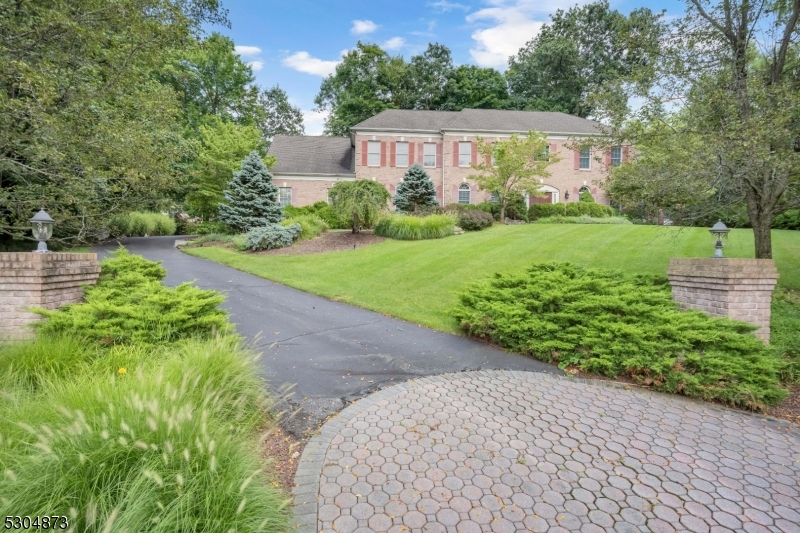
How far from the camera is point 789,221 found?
1697 cm

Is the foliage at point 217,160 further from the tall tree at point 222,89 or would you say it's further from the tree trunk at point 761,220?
the tree trunk at point 761,220

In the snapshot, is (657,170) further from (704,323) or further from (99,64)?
(99,64)

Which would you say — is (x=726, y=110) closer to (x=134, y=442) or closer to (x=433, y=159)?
(x=134, y=442)

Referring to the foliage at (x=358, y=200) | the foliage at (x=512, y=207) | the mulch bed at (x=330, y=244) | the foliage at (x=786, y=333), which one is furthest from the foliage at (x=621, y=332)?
the foliage at (x=512, y=207)

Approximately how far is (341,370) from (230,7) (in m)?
7.76

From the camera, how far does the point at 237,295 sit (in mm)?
8156

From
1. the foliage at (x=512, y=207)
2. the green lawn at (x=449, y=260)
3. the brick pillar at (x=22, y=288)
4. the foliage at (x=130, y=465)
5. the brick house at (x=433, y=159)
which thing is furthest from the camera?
the brick house at (x=433, y=159)

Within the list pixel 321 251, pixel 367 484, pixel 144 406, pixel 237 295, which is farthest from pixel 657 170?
pixel 321 251

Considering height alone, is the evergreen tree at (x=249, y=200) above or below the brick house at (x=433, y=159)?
below

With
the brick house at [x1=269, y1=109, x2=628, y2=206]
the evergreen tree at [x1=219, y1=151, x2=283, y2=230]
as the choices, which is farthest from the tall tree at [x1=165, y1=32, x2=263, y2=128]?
the evergreen tree at [x1=219, y1=151, x2=283, y2=230]

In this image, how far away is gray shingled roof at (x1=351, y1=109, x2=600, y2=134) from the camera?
25.8 m

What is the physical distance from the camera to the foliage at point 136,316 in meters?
4.00

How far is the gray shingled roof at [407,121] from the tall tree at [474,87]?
34.7ft

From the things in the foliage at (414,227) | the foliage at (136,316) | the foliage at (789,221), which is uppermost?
the foliage at (789,221)
